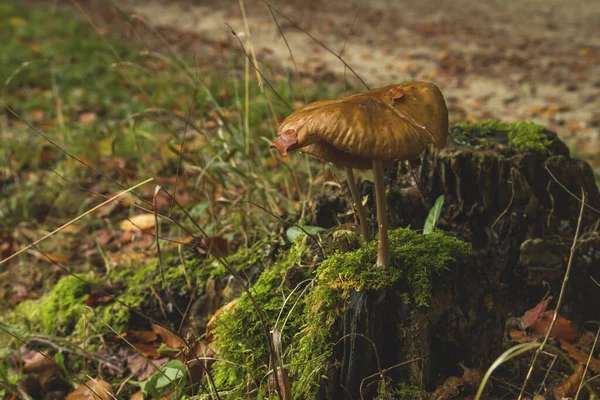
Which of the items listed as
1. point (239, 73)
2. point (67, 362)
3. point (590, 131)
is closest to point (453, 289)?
point (67, 362)

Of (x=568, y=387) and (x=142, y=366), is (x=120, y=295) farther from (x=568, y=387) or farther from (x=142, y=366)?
(x=568, y=387)

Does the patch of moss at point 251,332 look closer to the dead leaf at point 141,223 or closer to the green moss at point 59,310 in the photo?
the green moss at point 59,310

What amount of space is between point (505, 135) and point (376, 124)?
1457mm

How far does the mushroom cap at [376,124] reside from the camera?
1.30m

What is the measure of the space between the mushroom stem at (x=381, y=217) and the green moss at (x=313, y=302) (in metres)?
0.04

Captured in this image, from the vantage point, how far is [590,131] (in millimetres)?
5395

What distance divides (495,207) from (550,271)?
0.36m

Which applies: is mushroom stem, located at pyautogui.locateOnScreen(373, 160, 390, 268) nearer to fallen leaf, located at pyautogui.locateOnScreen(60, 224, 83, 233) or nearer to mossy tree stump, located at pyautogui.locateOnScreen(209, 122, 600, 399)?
mossy tree stump, located at pyautogui.locateOnScreen(209, 122, 600, 399)

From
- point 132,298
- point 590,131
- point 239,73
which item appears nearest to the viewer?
point 132,298

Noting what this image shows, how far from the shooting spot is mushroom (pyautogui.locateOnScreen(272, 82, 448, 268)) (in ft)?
4.26

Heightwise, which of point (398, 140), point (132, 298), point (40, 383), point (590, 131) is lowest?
point (40, 383)

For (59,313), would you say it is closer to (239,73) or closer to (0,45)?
(239,73)

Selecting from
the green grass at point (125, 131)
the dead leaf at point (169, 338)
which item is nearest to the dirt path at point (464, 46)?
the green grass at point (125, 131)

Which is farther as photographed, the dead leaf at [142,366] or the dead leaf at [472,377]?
the dead leaf at [142,366]
